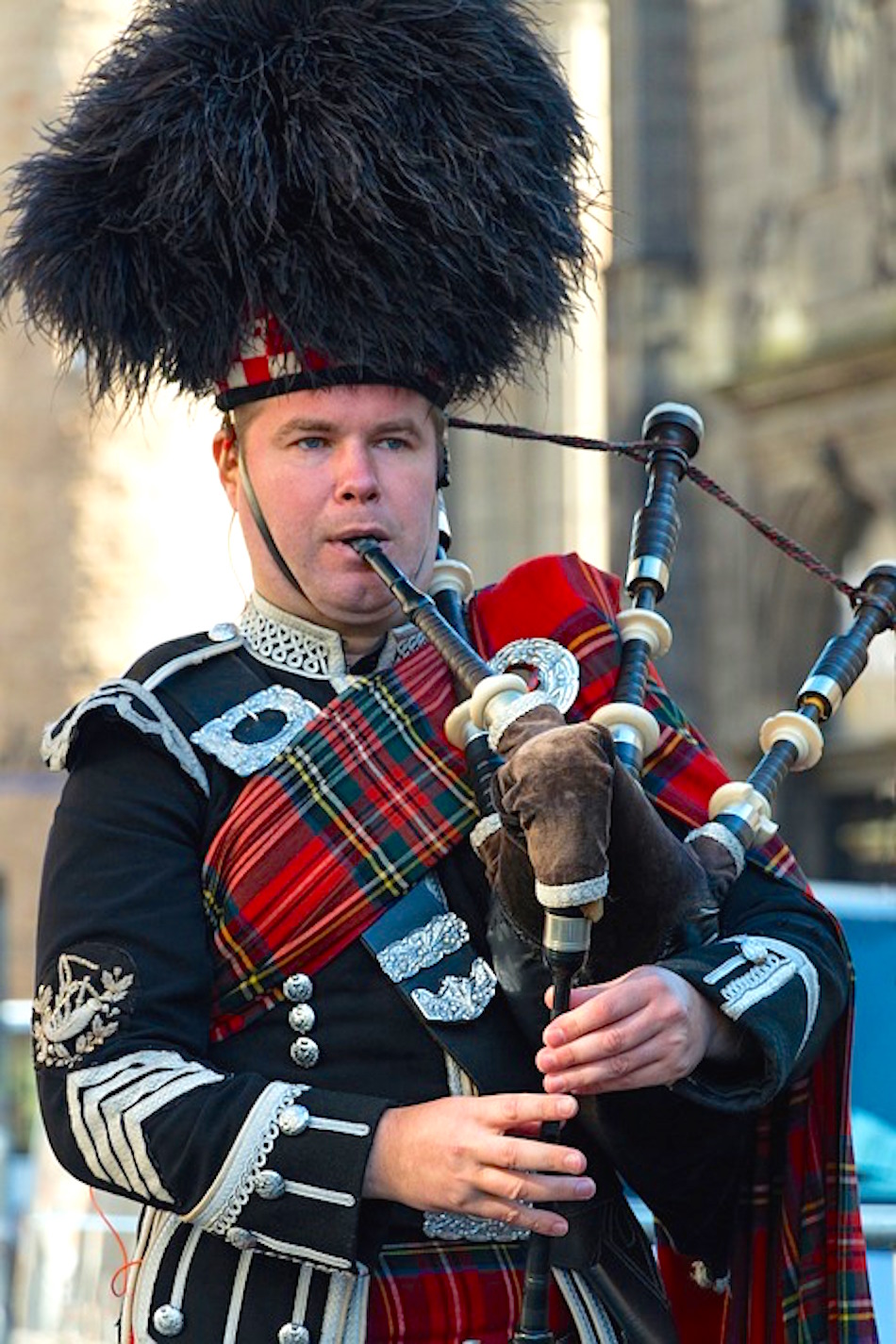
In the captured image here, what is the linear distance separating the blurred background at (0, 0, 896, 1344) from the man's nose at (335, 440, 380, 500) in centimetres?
907

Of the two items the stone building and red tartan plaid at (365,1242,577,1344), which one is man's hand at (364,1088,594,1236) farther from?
the stone building

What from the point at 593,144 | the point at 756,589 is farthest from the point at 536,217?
the point at 756,589

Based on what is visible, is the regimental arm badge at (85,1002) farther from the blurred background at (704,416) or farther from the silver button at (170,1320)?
the blurred background at (704,416)

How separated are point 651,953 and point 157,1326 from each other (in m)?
0.64

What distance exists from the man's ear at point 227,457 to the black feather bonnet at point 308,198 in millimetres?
53

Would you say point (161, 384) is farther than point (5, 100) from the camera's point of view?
No

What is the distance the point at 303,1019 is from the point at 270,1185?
20cm

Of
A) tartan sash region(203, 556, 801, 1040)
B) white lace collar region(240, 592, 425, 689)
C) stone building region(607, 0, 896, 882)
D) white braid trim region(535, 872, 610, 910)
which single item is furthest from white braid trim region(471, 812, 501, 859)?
stone building region(607, 0, 896, 882)

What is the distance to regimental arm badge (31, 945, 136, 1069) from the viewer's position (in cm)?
290

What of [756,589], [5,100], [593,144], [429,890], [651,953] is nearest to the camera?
[651,953]

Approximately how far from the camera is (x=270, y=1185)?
2.82 meters

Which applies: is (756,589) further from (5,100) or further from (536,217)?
(536,217)

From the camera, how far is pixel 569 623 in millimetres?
3166

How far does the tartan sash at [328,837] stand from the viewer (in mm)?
2975
